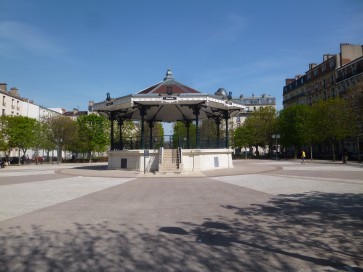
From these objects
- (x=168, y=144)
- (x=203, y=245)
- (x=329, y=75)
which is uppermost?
(x=329, y=75)

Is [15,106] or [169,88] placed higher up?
[15,106]

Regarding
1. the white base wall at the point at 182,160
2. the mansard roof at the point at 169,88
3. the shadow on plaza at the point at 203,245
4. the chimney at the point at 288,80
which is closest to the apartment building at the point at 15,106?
the white base wall at the point at 182,160

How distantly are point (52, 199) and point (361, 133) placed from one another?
145 feet

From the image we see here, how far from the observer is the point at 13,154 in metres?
67.0

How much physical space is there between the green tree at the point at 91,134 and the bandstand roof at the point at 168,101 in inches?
1090

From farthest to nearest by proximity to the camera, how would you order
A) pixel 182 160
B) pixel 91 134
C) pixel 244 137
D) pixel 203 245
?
pixel 244 137 < pixel 91 134 < pixel 182 160 < pixel 203 245

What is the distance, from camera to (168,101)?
24047 mm

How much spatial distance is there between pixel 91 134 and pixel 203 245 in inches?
2202

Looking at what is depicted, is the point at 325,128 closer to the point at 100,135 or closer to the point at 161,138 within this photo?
the point at 161,138

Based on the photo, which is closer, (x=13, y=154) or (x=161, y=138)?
(x=161, y=138)

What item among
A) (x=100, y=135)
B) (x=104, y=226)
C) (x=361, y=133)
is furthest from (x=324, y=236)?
(x=100, y=135)

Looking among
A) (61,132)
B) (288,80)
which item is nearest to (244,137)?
(288,80)

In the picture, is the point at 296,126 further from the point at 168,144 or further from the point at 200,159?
the point at 200,159

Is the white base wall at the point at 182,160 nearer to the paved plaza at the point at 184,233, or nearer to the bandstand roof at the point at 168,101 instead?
the bandstand roof at the point at 168,101
